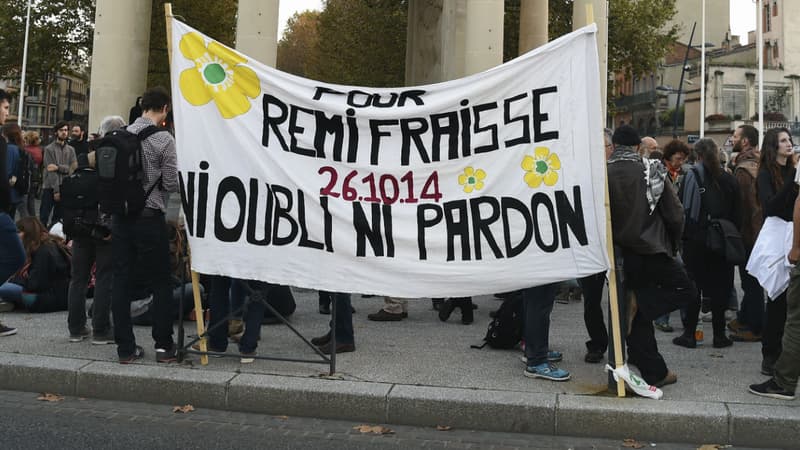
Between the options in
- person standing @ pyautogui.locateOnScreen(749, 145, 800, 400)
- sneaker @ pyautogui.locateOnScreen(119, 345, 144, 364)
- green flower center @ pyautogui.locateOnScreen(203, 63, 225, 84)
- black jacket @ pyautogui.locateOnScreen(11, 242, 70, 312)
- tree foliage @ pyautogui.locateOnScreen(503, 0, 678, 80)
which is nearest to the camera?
person standing @ pyautogui.locateOnScreen(749, 145, 800, 400)

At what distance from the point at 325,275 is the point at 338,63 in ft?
107

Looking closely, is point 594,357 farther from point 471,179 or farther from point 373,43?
point 373,43

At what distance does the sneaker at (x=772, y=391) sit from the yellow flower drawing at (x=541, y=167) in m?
2.10

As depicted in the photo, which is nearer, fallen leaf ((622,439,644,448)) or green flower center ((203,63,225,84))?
fallen leaf ((622,439,644,448))

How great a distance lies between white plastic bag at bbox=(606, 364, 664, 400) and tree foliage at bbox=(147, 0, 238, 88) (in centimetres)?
3063

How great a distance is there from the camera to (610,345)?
6480 millimetres

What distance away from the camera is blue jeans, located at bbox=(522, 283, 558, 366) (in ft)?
20.7

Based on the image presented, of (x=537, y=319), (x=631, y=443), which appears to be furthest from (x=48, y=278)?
(x=631, y=443)

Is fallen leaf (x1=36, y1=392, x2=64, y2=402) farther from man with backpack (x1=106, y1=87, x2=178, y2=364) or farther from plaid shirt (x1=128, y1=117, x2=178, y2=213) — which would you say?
plaid shirt (x1=128, y1=117, x2=178, y2=213)

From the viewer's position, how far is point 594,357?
7027 mm

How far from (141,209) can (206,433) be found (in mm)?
1930

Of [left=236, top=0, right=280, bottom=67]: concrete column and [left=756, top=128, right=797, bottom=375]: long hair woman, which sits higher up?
[left=236, top=0, right=280, bottom=67]: concrete column

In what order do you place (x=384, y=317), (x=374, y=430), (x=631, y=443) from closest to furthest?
1. (x=631, y=443)
2. (x=374, y=430)
3. (x=384, y=317)

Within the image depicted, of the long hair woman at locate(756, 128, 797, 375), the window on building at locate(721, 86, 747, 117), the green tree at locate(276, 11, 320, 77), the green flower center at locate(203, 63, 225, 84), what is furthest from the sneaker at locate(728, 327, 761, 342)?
the window on building at locate(721, 86, 747, 117)
